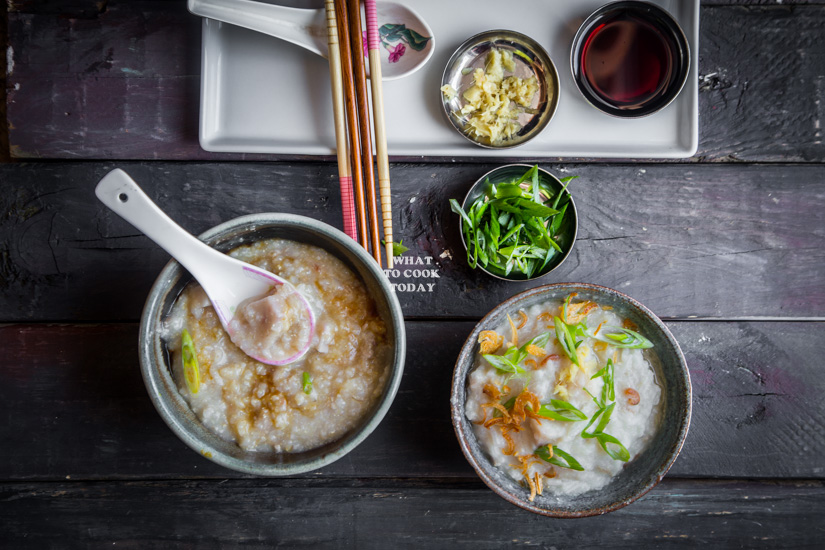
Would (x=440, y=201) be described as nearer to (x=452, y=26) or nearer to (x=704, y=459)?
(x=452, y=26)

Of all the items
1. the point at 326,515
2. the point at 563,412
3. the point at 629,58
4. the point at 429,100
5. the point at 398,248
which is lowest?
the point at 326,515

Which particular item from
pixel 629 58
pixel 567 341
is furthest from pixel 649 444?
pixel 629 58

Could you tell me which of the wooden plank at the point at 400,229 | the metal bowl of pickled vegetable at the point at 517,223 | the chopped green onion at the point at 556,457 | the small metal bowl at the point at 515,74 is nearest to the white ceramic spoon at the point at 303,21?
the small metal bowl at the point at 515,74

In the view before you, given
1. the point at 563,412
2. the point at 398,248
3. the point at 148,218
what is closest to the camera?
the point at 148,218

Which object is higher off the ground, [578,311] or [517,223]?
[517,223]

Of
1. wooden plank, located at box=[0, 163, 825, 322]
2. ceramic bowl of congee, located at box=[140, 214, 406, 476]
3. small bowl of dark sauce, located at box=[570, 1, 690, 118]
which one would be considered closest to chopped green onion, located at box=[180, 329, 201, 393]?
ceramic bowl of congee, located at box=[140, 214, 406, 476]

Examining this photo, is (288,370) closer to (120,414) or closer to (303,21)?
(120,414)

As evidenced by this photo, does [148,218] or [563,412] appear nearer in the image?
[148,218]
